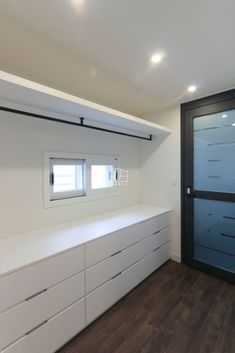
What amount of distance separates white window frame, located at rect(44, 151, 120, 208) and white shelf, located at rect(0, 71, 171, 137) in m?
0.45

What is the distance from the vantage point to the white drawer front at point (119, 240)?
1886 mm

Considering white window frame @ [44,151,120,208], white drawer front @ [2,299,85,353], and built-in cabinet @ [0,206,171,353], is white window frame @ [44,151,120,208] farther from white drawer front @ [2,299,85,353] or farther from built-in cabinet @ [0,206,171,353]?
white drawer front @ [2,299,85,353]

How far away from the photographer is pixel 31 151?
2086 mm

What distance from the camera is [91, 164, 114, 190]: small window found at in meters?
2.82

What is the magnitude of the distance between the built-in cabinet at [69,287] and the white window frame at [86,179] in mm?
360

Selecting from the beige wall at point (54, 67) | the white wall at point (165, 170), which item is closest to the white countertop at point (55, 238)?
the white wall at point (165, 170)

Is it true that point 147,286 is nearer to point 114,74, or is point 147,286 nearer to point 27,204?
point 27,204

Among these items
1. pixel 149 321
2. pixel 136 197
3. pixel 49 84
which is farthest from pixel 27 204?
pixel 136 197

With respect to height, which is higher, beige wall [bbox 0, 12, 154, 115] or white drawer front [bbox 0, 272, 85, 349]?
beige wall [bbox 0, 12, 154, 115]

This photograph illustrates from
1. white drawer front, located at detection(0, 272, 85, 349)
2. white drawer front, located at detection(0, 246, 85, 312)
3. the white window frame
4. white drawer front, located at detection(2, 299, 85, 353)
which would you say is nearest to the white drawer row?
white drawer front, located at detection(2, 299, 85, 353)

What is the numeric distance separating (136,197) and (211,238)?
138cm

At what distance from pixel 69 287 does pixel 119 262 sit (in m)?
0.67

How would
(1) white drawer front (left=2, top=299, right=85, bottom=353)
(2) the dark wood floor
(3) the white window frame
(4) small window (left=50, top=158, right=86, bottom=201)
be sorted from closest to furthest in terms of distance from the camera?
(1) white drawer front (left=2, top=299, right=85, bottom=353) < (2) the dark wood floor < (3) the white window frame < (4) small window (left=50, top=158, right=86, bottom=201)

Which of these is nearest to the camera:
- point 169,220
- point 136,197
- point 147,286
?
point 147,286
